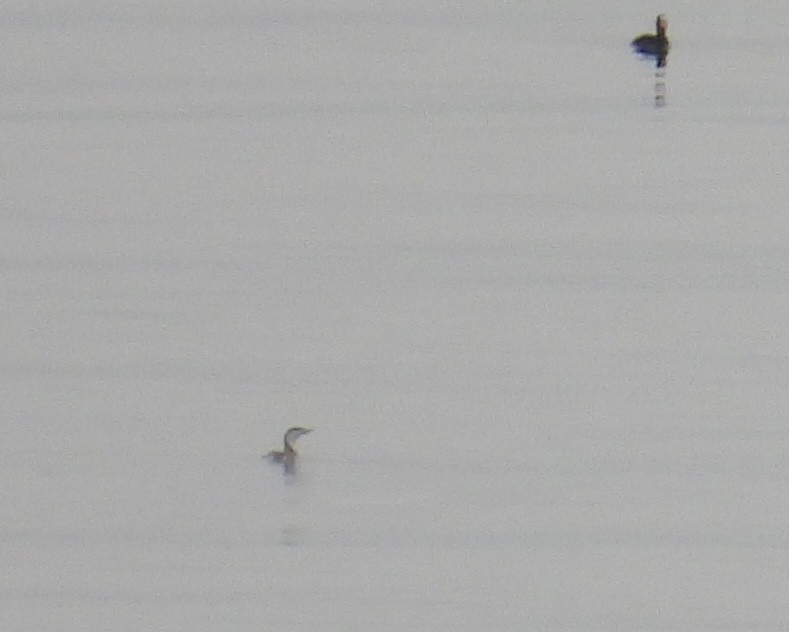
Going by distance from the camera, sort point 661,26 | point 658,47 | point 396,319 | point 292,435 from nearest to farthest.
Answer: point 292,435
point 396,319
point 661,26
point 658,47

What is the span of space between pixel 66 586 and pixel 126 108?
1009cm

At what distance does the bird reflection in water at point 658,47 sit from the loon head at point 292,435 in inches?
333

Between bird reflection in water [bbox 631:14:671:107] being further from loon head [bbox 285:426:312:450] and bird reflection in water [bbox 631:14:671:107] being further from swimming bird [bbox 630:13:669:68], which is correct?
loon head [bbox 285:426:312:450]

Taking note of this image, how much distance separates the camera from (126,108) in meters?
25.5

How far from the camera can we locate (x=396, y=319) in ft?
65.9

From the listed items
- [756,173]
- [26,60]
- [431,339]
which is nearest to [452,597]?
[431,339]

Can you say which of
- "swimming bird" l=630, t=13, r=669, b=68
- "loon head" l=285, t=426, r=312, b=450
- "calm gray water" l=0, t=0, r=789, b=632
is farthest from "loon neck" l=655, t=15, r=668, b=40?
"loon head" l=285, t=426, r=312, b=450

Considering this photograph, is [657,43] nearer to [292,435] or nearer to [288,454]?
[292,435]

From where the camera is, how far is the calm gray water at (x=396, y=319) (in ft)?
52.6

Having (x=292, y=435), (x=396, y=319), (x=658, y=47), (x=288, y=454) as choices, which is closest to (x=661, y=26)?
(x=658, y=47)

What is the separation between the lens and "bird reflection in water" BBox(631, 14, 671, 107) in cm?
2606

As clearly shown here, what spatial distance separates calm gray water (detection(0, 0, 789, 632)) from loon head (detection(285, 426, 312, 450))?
0.17 metres

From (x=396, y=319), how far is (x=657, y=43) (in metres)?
6.94

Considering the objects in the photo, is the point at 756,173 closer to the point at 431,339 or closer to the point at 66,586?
the point at 431,339
